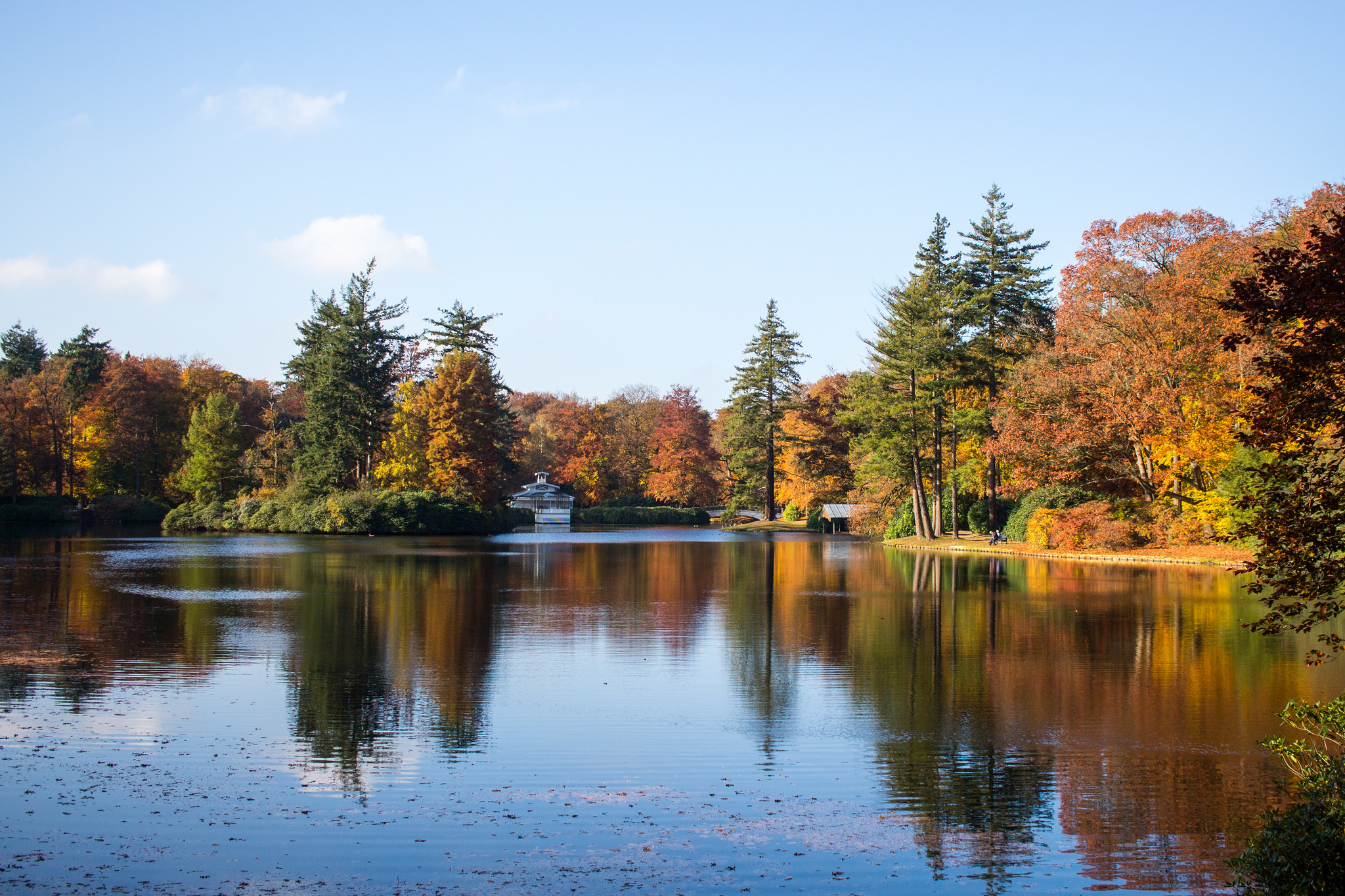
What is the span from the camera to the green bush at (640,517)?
72.4 meters

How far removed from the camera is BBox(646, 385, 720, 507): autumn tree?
76.2m

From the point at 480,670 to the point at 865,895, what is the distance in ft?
23.8

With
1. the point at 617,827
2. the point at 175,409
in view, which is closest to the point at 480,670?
the point at 617,827

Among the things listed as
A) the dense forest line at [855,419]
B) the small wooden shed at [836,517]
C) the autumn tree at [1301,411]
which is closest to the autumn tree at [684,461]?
the dense forest line at [855,419]

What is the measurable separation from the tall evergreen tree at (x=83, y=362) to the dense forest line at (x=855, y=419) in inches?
8.7

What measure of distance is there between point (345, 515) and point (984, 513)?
30086 mm

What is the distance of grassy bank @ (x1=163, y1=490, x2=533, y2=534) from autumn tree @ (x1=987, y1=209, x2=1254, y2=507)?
2873cm

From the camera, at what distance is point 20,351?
74.9 meters

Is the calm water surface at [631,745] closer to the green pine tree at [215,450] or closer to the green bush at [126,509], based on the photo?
the green pine tree at [215,450]

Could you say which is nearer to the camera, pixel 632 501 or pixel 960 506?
pixel 960 506

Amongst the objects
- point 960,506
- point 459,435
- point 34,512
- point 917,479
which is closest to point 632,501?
point 459,435

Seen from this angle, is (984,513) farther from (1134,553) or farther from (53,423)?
(53,423)

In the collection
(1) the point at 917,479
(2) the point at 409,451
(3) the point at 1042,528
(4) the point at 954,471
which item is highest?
(2) the point at 409,451

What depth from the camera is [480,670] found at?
11773 mm
